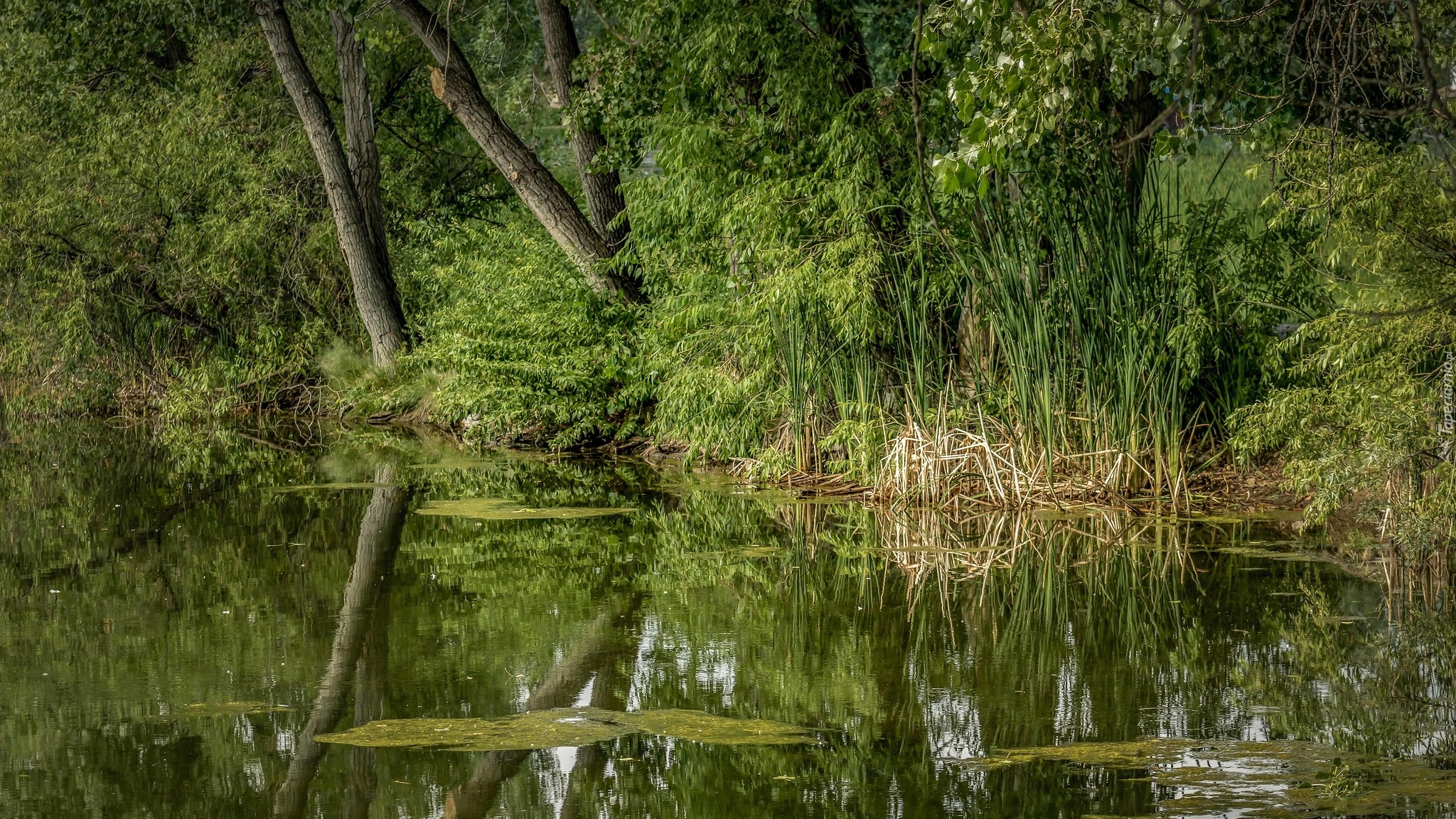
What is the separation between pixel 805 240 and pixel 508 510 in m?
2.69

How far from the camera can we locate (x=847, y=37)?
451 inches

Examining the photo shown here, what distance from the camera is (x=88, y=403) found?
2034cm

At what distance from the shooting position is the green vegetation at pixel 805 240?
751 centimetres

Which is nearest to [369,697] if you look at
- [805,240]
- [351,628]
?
[351,628]

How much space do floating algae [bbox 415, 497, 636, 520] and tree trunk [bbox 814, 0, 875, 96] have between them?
11.2 feet

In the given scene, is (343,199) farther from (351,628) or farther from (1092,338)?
(351,628)

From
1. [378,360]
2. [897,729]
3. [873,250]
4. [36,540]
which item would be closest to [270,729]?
[897,729]

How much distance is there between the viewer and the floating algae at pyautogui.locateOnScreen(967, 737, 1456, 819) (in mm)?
4418

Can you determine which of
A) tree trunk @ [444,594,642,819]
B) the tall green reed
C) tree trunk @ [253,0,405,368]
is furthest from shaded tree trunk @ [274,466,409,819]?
tree trunk @ [253,0,405,368]

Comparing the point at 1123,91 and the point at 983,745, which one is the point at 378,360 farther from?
the point at 983,745

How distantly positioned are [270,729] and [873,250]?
19.6 ft

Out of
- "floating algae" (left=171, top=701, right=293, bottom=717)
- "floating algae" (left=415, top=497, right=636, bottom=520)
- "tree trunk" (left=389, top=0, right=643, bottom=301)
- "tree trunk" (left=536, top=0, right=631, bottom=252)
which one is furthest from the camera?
"tree trunk" (left=389, top=0, right=643, bottom=301)

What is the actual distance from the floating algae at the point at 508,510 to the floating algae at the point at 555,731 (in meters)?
4.84

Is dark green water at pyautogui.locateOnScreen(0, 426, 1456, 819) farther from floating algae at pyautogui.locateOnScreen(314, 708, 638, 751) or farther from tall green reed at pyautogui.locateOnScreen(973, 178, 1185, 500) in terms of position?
tall green reed at pyautogui.locateOnScreen(973, 178, 1185, 500)
